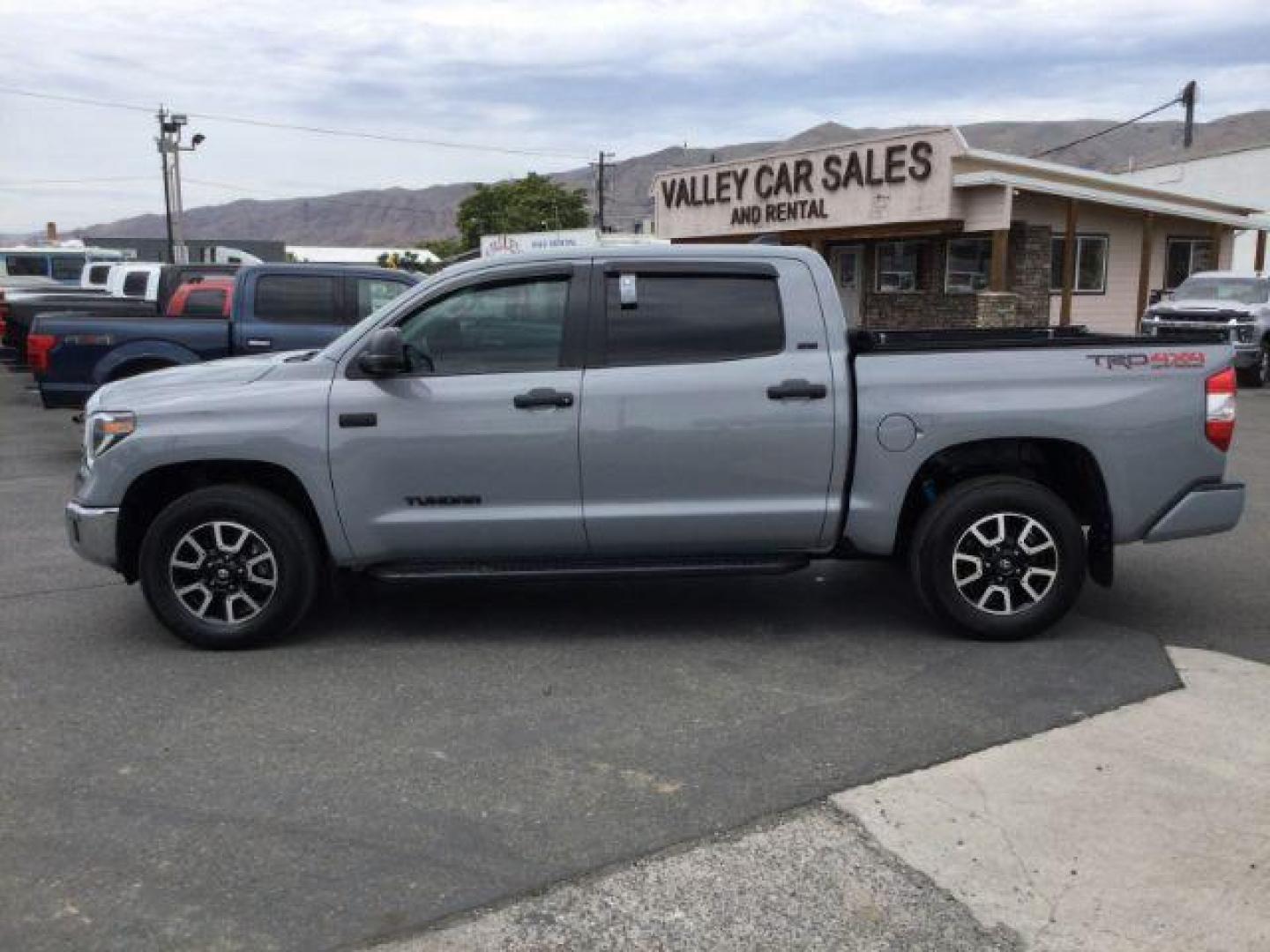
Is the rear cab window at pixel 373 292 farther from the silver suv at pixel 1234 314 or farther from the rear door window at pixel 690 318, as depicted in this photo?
the silver suv at pixel 1234 314

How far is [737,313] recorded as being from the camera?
5.55 metres

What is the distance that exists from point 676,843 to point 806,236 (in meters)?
27.3

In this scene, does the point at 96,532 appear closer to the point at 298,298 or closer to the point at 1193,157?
the point at 298,298

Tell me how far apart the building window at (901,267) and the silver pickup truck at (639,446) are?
2294 cm

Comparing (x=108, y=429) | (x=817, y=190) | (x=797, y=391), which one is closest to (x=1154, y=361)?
(x=797, y=391)

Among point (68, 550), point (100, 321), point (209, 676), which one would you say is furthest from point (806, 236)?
point (209, 676)

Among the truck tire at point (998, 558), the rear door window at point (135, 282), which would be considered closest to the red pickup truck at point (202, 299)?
the truck tire at point (998, 558)

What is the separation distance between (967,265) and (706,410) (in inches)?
913

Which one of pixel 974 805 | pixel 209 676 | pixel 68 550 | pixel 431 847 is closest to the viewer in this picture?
pixel 431 847

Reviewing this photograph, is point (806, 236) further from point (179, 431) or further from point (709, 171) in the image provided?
point (179, 431)

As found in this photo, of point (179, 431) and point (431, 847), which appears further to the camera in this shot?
point (179, 431)

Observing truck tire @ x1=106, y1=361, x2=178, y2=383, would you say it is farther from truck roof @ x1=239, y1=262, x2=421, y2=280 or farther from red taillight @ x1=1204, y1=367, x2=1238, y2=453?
red taillight @ x1=1204, y1=367, x2=1238, y2=453

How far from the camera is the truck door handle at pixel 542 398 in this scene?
211 inches

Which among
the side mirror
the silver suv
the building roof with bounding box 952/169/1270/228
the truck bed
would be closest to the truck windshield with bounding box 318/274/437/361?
the side mirror
